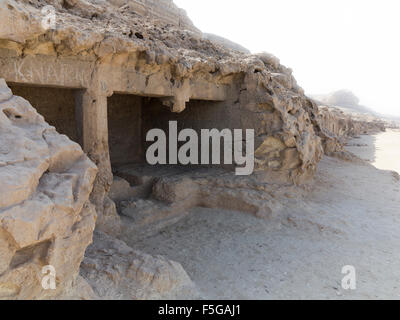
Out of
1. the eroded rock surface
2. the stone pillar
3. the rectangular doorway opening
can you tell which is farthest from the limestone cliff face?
the rectangular doorway opening

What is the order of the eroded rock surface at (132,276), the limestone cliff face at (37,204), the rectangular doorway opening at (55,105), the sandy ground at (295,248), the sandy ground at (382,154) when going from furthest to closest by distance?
the sandy ground at (382,154), the rectangular doorway opening at (55,105), the sandy ground at (295,248), the eroded rock surface at (132,276), the limestone cliff face at (37,204)

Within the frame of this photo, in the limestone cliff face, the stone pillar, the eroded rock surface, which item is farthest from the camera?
the stone pillar

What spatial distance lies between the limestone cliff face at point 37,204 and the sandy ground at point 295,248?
1447 mm

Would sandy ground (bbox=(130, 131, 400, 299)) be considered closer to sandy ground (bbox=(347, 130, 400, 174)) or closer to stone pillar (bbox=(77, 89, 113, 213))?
stone pillar (bbox=(77, 89, 113, 213))

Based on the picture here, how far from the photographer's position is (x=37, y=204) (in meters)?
1.98

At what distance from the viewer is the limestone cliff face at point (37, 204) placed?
1.87 m

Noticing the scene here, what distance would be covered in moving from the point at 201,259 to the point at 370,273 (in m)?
1.93

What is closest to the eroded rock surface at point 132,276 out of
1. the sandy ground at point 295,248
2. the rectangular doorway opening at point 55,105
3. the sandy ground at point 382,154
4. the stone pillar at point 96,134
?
the sandy ground at point 295,248

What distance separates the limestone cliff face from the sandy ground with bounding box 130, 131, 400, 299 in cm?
145

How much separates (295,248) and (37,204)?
129 inches

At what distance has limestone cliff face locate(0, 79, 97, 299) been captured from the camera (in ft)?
6.13

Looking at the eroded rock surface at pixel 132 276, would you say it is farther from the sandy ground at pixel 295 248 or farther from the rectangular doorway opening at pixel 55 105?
the rectangular doorway opening at pixel 55 105

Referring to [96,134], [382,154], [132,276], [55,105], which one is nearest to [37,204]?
[132,276]
